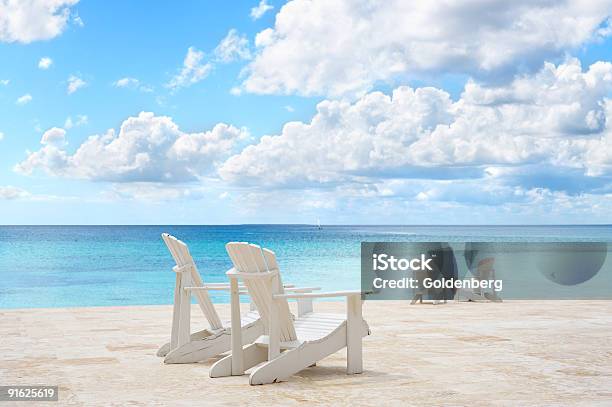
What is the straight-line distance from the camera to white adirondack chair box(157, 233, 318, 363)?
7762 mm

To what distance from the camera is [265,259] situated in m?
6.74

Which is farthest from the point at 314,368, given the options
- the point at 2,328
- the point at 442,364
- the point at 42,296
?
the point at 42,296

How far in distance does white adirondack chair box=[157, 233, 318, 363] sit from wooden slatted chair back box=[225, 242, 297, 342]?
76 centimetres

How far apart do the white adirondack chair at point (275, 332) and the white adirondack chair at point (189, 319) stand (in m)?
0.54

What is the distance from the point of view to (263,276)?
667 cm

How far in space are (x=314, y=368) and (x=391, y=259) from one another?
8938 mm

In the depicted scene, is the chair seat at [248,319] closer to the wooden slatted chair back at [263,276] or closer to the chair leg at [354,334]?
the wooden slatted chair back at [263,276]

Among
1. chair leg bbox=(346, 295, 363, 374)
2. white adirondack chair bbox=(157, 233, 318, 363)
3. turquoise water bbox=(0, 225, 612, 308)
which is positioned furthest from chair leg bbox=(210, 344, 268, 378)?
turquoise water bbox=(0, 225, 612, 308)

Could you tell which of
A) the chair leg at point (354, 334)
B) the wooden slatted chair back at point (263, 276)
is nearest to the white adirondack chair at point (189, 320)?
Result: the wooden slatted chair back at point (263, 276)

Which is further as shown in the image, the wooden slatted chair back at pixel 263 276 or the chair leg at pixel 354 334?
the chair leg at pixel 354 334

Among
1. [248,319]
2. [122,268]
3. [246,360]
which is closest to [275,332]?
[246,360]

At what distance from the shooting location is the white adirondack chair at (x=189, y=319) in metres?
7.76

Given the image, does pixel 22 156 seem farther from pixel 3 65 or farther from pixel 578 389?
pixel 578 389

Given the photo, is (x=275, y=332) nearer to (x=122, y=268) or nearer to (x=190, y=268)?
(x=190, y=268)
